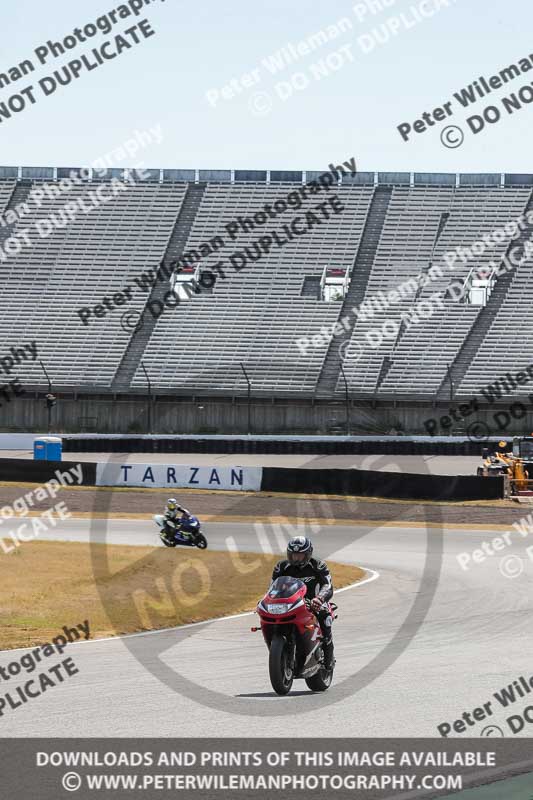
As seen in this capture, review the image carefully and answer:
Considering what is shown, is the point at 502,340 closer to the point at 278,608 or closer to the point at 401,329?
the point at 401,329

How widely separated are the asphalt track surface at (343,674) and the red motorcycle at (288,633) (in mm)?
252

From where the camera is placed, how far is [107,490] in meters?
38.9

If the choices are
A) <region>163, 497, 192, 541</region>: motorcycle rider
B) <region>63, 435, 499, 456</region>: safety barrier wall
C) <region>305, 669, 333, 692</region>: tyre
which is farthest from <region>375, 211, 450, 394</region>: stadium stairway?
<region>305, 669, 333, 692</region>: tyre

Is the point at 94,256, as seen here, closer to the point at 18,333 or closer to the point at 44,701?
the point at 18,333

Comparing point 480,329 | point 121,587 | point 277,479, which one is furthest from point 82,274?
point 121,587

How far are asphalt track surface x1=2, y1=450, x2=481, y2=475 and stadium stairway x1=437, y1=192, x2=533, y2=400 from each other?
747 cm

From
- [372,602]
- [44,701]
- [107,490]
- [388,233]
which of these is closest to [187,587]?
[372,602]

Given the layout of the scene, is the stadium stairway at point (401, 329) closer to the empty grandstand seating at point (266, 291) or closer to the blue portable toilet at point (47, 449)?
the empty grandstand seating at point (266, 291)

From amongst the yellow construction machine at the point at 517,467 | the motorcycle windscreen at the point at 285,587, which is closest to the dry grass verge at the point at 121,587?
the motorcycle windscreen at the point at 285,587

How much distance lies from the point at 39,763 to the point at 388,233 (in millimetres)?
56364

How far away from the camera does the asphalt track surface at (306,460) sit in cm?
4441

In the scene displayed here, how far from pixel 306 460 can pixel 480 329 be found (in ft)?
47.5

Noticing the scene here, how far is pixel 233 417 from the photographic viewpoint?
54.2m

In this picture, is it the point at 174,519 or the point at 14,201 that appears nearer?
the point at 174,519
